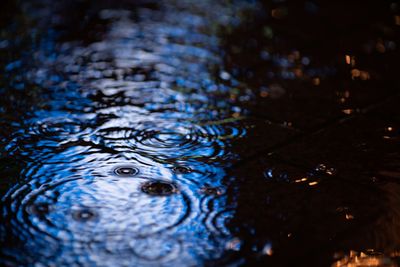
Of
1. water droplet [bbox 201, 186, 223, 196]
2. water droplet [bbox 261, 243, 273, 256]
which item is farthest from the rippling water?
water droplet [bbox 261, 243, 273, 256]

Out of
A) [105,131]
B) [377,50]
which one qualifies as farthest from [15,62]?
[377,50]

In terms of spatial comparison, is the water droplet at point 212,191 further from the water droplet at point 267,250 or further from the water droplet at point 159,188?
the water droplet at point 267,250

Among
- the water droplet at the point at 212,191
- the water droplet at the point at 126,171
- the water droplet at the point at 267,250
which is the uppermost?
the water droplet at the point at 126,171

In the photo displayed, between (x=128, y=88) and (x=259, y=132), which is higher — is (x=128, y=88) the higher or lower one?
the higher one

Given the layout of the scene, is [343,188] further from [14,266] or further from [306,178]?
[14,266]

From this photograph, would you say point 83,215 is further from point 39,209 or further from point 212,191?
point 212,191

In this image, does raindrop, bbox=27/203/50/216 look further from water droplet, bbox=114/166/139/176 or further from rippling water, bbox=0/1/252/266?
water droplet, bbox=114/166/139/176

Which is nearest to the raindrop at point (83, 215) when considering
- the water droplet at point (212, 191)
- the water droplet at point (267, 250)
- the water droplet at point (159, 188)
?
the water droplet at point (159, 188)
